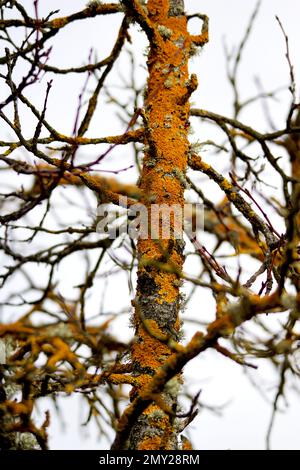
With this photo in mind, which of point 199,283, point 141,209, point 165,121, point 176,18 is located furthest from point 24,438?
point 176,18

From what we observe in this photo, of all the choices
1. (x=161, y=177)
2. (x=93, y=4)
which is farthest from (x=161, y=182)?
(x=93, y=4)

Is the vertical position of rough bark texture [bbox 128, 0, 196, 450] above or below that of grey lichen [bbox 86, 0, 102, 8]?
below

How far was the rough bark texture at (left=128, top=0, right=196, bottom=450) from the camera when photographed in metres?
2.77

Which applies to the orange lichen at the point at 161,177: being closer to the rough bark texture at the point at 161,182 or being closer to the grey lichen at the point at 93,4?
the rough bark texture at the point at 161,182

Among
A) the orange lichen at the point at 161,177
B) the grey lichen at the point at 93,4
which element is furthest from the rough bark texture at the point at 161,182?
the grey lichen at the point at 93,4

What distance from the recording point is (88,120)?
2.39m

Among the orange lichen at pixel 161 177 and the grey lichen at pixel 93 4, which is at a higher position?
the grey lichen at pixel 93 4

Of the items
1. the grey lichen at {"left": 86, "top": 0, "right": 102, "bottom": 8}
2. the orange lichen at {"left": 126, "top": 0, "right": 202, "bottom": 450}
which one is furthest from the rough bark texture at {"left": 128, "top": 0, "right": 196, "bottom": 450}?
the grey lichen at {"left": 86, "top": 0, "right": 102, "bottom": 8}

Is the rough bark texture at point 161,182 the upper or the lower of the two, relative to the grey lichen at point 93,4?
lower

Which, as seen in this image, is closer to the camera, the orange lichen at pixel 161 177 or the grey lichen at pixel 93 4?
the orange lichen at pixel 161 177

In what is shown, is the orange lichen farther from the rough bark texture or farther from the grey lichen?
the grey lichen

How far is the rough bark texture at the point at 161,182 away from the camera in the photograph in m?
2.77

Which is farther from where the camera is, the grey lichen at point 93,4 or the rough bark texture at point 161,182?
the grey lichen at point 93,4

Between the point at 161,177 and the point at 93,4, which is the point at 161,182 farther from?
the point at 93,4
